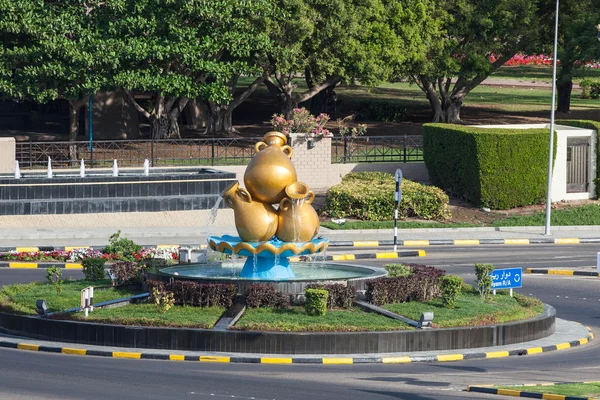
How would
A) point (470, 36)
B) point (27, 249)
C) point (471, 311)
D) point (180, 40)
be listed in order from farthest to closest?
point (470, 36) → point (180, 40) → point (27, 249) → point (471, 311)

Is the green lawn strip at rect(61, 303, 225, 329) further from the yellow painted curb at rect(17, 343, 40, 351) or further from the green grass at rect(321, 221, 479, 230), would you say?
the green grass at rect(321, 221, 479, 230)

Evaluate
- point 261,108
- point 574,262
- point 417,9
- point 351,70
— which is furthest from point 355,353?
point 261,108

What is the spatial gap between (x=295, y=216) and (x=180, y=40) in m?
24.1

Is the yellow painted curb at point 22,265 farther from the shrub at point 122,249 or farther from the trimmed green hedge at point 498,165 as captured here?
the trimmed green hedge at point 498,165

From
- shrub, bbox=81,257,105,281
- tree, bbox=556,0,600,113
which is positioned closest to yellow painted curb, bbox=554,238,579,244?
tree, bbox=556,0,600,113


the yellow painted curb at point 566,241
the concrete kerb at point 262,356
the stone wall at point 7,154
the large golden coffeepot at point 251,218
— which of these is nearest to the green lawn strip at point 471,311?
the concrete kerb at point 262,356

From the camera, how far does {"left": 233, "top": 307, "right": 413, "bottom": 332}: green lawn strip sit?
23297 mm

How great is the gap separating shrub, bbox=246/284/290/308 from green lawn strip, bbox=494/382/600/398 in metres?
6.46

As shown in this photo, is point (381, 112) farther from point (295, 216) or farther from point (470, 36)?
point (295, 216)

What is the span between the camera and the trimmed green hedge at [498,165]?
45281mm

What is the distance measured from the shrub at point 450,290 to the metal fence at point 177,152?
23.6 m

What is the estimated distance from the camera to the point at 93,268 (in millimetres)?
29000

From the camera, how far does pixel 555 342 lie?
81.0ft

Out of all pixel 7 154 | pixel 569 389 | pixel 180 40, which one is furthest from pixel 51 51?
pixel 569 389
